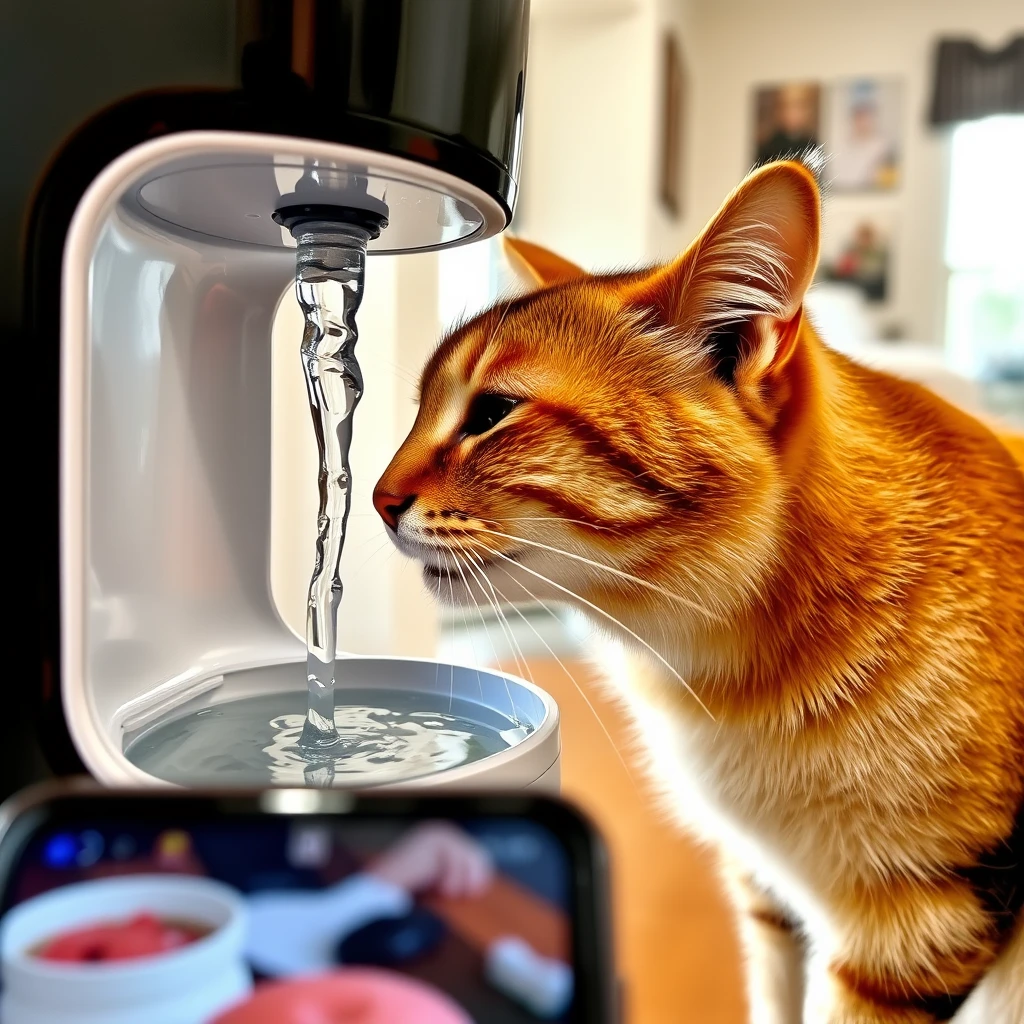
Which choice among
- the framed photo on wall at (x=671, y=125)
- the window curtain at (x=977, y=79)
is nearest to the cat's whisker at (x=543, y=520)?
the framed photo on wall at (x=671, y=125)

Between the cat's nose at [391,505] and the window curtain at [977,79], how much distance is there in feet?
12.3

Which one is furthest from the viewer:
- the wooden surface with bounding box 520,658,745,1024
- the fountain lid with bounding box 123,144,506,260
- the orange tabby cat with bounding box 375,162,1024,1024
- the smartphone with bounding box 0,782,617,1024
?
the wooden surface with bounding box 520,658,745,1024

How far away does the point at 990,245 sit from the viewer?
3625 millimetres

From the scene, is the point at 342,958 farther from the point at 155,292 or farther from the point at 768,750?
the point at 155,292

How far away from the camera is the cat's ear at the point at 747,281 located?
525mm

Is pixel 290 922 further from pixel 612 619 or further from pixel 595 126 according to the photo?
pixel 595 126

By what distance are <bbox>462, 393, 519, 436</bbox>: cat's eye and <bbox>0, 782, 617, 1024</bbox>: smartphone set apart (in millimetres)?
331

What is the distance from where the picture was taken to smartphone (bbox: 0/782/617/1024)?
35cm

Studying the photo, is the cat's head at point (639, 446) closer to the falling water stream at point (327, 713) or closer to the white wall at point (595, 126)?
the falling water stream at point (327, 713)

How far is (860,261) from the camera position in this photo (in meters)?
3.69

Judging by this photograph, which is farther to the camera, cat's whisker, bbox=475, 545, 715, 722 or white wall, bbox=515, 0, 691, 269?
white wall, bbox=515, 0, 691, 269

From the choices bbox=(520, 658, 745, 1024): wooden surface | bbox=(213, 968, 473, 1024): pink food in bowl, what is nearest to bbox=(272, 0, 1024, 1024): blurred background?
bbox=(520, 658, 745, 1024): wooden surface

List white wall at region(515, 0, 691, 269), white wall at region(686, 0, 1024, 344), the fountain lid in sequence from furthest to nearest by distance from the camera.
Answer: white wall at region(686, 0, 1024, 344)
white wall at region(515, 0, 691, 269)
the fountain lid

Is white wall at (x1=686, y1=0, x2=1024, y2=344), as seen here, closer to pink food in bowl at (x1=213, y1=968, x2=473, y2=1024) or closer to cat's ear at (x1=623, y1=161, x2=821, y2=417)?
cat's ear at (x1=623, y1=161, x2=821, y2=417)
